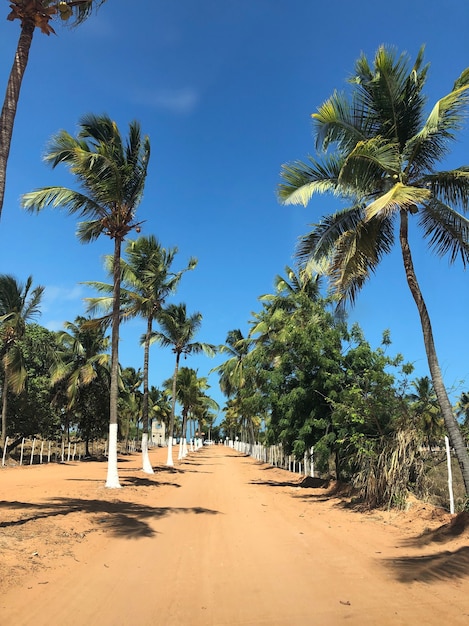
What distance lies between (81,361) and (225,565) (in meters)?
32.9

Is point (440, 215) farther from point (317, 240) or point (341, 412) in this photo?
point (341, 412)

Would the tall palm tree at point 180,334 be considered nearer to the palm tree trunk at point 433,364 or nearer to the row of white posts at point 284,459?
the row of white posts at point 284,459

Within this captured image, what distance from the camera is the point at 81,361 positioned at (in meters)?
37.6

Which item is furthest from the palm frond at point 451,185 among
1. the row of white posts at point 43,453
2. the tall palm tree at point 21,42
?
the row of white posts at point 43,453

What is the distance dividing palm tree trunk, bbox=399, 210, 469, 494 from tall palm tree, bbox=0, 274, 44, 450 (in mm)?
22132

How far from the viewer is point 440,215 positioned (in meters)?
11.0

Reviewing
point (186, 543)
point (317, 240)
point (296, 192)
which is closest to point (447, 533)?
point (186, 543)

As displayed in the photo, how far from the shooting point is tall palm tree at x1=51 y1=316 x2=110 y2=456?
35094mm

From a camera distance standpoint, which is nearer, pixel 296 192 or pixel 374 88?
pixel 374 88

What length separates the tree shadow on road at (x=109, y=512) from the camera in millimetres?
9227

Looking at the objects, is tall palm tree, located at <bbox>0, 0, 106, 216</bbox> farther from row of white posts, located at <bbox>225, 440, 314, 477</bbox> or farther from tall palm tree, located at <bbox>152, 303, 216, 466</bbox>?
tall palm tree, located at <bbox>152, 303, 216, 466</bbox>

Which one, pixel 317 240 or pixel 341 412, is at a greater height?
pixel 317 240

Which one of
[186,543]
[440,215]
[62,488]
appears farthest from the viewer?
[62,488]

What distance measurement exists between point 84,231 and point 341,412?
10.8 m
